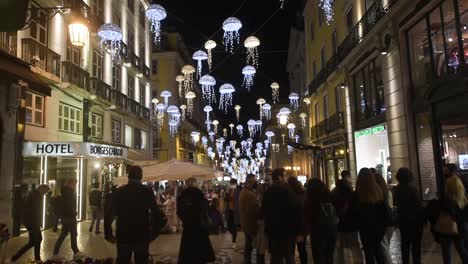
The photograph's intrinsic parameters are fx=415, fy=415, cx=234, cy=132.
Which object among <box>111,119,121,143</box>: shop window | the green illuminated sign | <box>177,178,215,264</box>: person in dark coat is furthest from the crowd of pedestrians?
<box>111,119,121,143</box>: shop window

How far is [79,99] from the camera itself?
69.4ft

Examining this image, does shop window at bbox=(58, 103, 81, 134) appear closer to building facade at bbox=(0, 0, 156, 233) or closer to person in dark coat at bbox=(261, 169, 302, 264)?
building facade at bbox=(0, 0, 156, 233)

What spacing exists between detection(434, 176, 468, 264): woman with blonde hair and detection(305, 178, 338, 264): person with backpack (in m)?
1.75

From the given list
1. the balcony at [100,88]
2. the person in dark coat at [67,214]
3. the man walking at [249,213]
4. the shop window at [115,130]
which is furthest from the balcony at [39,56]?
the man walking at [249,213]

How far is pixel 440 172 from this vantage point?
1285cm

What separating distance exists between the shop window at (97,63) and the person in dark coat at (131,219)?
63.3 feet

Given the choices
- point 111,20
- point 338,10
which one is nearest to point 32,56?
point 111,20

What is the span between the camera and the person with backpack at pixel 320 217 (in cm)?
696

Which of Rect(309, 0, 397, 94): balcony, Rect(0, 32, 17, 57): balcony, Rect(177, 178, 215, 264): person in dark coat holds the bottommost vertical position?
Rect(177, 178, 215, 264): person in dark coat

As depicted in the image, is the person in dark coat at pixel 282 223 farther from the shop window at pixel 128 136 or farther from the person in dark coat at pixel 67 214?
the shop window at pixel 128 136

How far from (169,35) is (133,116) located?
18133 mm

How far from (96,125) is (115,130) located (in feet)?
10.8

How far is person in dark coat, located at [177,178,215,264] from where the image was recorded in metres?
6.97

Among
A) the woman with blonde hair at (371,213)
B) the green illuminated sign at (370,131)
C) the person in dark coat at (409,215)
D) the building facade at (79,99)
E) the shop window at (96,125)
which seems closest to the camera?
the woman with blonde hair at (371,213)
